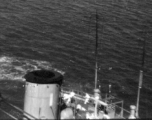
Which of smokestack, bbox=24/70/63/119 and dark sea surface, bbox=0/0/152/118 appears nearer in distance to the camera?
smokestack, bbox=24/70/63/119

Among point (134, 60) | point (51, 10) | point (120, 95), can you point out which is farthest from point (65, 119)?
point (51, 10)

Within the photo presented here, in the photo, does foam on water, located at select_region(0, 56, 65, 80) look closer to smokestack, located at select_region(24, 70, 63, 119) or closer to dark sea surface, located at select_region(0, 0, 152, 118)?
dark sea surface, located at select_region(0, 0, 152, 118)

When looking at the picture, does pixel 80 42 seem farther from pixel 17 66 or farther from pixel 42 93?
pixel 42 93

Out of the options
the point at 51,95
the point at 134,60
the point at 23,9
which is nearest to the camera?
the point at 51,95

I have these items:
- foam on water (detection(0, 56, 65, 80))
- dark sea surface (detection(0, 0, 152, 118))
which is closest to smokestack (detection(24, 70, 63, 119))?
dark sea surface (detection(0, 0, 152, 118))

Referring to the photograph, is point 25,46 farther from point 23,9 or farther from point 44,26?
point 23,9

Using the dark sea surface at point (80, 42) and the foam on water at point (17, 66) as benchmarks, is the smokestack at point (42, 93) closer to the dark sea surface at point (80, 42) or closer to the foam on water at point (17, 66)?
the dark sea surface at point (80, 42)

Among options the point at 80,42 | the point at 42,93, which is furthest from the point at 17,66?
the point at 42,93
